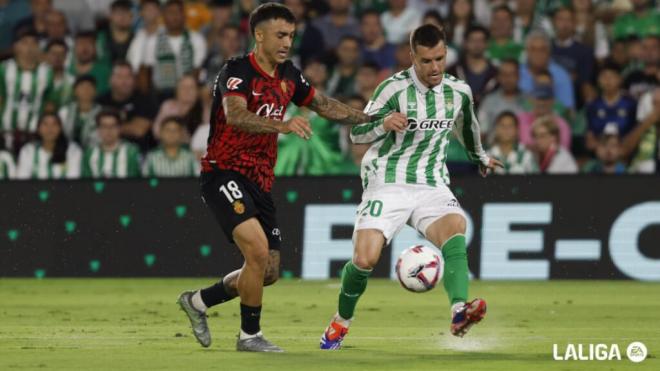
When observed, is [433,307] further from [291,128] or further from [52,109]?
[52,109]

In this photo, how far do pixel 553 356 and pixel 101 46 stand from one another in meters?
10.8

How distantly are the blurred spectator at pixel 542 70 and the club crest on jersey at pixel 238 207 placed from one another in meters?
8.09

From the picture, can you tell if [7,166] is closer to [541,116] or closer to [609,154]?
[541,116]

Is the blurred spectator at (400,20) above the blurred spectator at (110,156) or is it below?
above

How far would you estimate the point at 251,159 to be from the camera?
898cm

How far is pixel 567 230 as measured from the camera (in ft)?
48.0

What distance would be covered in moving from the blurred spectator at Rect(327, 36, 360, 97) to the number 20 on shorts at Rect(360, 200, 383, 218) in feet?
24.1

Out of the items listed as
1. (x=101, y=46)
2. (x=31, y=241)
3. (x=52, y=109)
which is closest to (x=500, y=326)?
(x=31, y=241)

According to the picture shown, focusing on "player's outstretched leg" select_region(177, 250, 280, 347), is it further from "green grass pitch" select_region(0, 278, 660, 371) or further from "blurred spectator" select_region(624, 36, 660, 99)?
"blurred spectator" select_region(624, 36, 660, 99)

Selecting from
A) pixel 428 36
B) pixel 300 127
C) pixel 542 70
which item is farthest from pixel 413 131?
→ pixel 542 70

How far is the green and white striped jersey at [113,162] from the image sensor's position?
16.1 m

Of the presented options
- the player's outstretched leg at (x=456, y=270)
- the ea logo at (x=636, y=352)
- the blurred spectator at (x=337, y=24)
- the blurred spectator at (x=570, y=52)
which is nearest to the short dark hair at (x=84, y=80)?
the blurred spectator at (x=337, y=24)

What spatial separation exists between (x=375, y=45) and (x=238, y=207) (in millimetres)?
8691

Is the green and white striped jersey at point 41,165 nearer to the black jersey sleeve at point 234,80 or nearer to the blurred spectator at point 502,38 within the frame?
the blurred spectator at point 502,38
